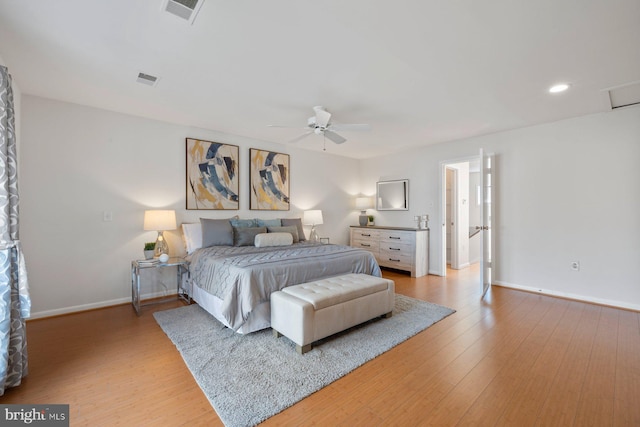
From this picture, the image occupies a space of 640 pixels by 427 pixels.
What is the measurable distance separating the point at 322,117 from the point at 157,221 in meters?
2.46

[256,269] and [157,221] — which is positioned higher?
[157,221]

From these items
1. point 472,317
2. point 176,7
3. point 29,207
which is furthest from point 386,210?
point 29,207

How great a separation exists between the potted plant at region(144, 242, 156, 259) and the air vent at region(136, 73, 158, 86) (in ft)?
6.50

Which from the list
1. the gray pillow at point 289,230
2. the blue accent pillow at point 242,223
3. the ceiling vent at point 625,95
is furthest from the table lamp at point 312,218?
the ceiling vent at point 625,95

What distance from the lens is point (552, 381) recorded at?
1983mm

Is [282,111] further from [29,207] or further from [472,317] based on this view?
[472,317]

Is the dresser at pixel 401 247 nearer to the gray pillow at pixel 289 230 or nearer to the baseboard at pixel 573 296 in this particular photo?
the baseboard at pixel 573 296

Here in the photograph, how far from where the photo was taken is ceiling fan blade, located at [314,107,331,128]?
313 centimetres

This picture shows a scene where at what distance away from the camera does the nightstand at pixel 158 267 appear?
3324 millimetres

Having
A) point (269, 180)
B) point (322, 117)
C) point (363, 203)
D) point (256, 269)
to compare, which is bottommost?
point (256, 269)

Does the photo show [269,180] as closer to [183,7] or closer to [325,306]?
[325,306]

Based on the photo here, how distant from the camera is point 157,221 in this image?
139 inches

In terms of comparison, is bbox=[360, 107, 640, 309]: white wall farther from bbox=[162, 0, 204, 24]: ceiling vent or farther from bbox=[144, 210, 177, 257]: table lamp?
bbox=[144, 210, 177, 257]: table lamp

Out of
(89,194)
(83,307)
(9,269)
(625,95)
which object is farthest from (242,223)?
(625,95)
